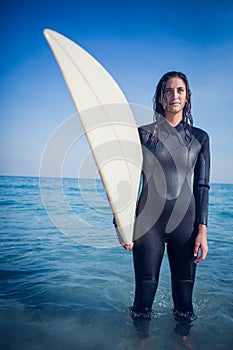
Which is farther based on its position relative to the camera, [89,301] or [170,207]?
[89,301]

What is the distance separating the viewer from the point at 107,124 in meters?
1.98

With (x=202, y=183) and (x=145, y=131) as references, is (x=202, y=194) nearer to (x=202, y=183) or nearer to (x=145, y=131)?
(x=202, y=183)

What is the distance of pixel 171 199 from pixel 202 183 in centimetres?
24

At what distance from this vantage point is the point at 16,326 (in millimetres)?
2264

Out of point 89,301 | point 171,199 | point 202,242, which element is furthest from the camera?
point 89,301

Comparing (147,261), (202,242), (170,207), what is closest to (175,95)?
(170,207)

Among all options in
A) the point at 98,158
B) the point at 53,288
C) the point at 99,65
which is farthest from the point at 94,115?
the point at 53,288

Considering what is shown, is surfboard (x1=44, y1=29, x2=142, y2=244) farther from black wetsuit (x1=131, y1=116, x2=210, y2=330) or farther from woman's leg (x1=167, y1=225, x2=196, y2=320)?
woman's leg (x1=167, y1=225, x2=196, y2=320)

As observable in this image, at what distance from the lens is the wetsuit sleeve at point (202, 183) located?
1949 mm

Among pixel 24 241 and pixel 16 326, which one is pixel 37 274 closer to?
pixel 16 326

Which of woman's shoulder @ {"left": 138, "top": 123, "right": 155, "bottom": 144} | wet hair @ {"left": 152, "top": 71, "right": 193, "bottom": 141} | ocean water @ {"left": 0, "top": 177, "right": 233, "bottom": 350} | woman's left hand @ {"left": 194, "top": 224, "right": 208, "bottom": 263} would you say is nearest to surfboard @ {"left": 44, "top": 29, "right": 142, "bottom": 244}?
woman's shoulder @ {"left": 138, "top": 123, "right": 155, "bottom": 144}

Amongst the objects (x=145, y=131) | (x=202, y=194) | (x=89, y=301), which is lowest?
(x=89, y=301)

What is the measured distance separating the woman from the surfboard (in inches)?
3.8

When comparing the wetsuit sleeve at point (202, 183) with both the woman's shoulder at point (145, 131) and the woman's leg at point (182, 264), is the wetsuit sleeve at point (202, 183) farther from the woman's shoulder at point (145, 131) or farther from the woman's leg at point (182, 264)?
the woman's shoulder at point (145, 131)
